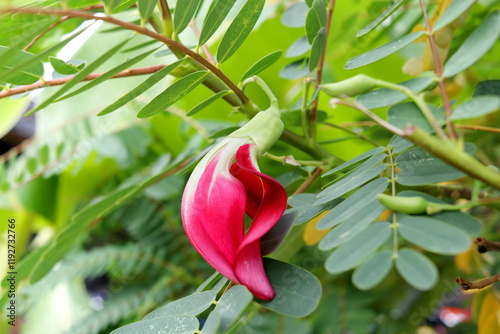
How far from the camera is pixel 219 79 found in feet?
1.14

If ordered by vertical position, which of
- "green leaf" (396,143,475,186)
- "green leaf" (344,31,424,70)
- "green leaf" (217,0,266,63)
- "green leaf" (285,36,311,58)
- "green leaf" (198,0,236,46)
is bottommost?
"green leaf" (396,143,475,186)

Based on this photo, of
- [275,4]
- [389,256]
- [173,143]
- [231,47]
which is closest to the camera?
[389,256]

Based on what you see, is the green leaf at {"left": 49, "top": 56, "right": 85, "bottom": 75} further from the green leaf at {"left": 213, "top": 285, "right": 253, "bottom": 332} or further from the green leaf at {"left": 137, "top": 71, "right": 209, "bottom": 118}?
the green leaf at {"left": 213, "top": 285, "right": 253, "bottom": 332}

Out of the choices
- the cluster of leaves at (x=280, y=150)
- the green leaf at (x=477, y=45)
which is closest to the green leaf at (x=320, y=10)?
the cluster of leaves at (x=280, y=150)

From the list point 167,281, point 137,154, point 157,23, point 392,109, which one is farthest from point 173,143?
point 392,109

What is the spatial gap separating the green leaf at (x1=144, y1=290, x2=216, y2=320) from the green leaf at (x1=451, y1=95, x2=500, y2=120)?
0.15 m

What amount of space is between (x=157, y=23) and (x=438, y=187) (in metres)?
0.22

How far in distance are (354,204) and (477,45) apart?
0.10 metres

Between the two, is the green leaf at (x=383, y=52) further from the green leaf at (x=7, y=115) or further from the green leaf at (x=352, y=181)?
the green leaf at (x=7, y=115)

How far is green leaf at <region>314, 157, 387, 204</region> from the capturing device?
0.28 metres

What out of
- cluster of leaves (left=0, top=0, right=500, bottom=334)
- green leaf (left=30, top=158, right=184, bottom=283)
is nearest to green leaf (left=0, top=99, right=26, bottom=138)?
cluster of leaves (left=0, top=0, right=500, bottom=334)

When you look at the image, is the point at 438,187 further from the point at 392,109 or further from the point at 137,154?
the point at 137,154

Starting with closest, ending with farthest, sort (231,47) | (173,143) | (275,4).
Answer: (231,47) → (275,4) → (173,143)

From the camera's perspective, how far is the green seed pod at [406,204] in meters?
0.23
